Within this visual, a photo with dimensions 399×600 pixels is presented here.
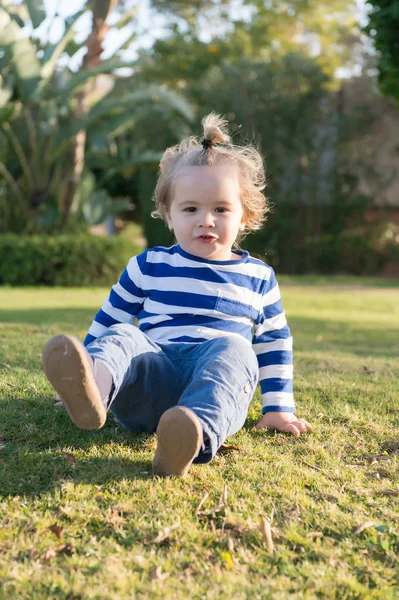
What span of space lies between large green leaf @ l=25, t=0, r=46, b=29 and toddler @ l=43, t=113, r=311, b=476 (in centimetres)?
916

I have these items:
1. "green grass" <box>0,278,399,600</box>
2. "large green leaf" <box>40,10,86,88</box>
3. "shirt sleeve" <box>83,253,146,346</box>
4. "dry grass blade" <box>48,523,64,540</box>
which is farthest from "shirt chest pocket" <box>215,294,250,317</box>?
"large green leaf" <box>40,10,86,88</box>

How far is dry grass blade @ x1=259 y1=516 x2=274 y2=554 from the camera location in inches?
77.5

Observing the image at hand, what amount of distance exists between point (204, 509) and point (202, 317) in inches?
37.3

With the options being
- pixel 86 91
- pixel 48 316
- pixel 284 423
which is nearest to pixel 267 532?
pixel 284 423

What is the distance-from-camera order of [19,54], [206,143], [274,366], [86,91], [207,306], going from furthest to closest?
[86,91] → [19,54] → [206,143] → [274,366] → [207,306]

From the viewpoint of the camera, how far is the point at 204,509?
2.17m

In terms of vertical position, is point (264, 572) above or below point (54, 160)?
below

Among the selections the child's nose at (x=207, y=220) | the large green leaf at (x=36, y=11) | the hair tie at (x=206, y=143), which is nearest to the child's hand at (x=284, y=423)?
the child's nose at (x=207, y=220)

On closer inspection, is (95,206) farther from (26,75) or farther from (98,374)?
(98,374)

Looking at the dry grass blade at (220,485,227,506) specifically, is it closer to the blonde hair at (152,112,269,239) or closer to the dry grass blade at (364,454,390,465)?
the dry grass blade at (364,454,390,465)

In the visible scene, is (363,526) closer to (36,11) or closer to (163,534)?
(163,534)

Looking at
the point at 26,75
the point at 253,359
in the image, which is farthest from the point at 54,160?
the point at 253,359

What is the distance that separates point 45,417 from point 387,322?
688 centimetres

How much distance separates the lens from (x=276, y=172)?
55.8 feet
